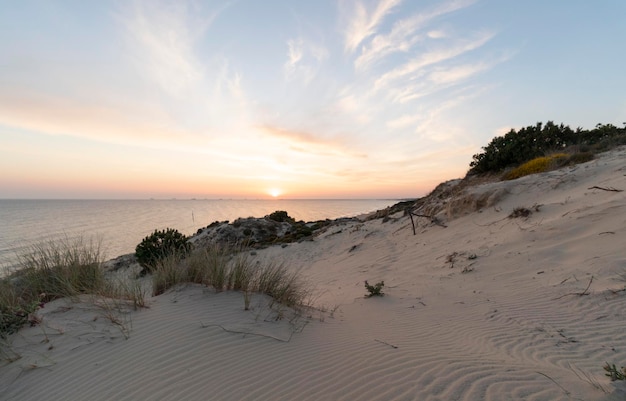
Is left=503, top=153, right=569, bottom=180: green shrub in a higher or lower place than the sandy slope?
higher

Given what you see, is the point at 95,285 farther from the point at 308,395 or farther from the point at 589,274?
the point at 589,274

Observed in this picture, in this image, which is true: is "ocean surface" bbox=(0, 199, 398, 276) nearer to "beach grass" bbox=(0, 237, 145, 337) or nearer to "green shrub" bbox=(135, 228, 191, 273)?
"beach grass" bbox=(0, 237, 145, 337)

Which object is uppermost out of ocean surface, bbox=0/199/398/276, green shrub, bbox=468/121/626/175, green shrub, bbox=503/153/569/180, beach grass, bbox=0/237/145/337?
green shrub, bbox=468/121/626/175

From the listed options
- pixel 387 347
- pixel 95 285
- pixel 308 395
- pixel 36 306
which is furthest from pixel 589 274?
pixel 36 306

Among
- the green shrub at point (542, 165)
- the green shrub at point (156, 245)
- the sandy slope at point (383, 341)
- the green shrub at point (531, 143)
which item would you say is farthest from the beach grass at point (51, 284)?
the green shrub at point (531, 143)

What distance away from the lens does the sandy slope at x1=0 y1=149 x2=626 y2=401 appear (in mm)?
2686

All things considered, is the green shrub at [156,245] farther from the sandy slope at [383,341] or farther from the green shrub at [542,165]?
the green shrub at [542,165]

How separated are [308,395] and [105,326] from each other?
8.87 ft

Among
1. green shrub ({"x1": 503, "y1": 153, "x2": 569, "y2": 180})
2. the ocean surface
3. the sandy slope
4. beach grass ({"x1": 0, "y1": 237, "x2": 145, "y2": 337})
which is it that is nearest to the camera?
the sandy slope

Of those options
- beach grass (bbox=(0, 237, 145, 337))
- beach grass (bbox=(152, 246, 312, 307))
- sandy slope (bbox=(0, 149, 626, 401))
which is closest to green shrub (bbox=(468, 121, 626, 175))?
sandy slope (bbox=(0, 149, 626, 401))

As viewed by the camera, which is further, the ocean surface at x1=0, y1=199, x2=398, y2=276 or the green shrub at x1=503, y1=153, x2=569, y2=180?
the ocean surface at x1=0, y1=199, x2=398, y2=276

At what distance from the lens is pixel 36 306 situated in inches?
159

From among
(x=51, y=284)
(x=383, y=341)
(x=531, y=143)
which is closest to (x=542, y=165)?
(x=531, y=143)

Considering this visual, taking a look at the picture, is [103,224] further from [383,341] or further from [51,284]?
[383,341]
